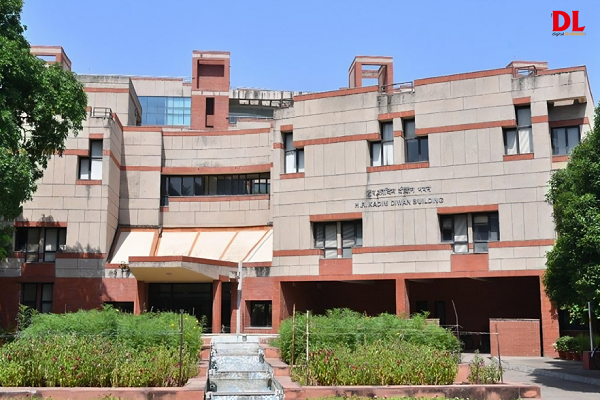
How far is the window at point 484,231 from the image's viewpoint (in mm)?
34000

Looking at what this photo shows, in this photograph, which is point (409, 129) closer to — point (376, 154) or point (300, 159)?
point (376, 154)

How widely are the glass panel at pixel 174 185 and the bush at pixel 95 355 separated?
2168 centimetres

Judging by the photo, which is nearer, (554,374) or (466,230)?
(554,374)

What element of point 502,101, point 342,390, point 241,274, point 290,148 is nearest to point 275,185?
point 290,148

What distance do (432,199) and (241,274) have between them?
10.1m

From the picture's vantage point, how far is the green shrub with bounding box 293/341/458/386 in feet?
59.5

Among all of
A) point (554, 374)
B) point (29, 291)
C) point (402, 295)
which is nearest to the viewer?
point (554, 374)

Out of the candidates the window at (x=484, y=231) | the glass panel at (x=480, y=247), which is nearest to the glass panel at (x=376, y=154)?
the window at (x=484, y=231)

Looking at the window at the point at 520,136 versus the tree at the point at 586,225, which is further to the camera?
the window at the point at 520,136

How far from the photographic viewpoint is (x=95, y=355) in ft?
58.3

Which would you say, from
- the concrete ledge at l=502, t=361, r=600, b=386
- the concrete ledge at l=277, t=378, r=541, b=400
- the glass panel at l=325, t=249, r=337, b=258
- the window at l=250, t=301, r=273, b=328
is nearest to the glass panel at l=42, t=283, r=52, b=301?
the window at l=250, t=301, r=273, b=328

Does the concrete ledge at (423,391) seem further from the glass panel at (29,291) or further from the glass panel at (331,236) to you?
the glass panel at (29,291)

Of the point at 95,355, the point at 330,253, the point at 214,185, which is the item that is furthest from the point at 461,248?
the point at 95,355

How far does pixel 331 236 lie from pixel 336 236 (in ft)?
1.08
